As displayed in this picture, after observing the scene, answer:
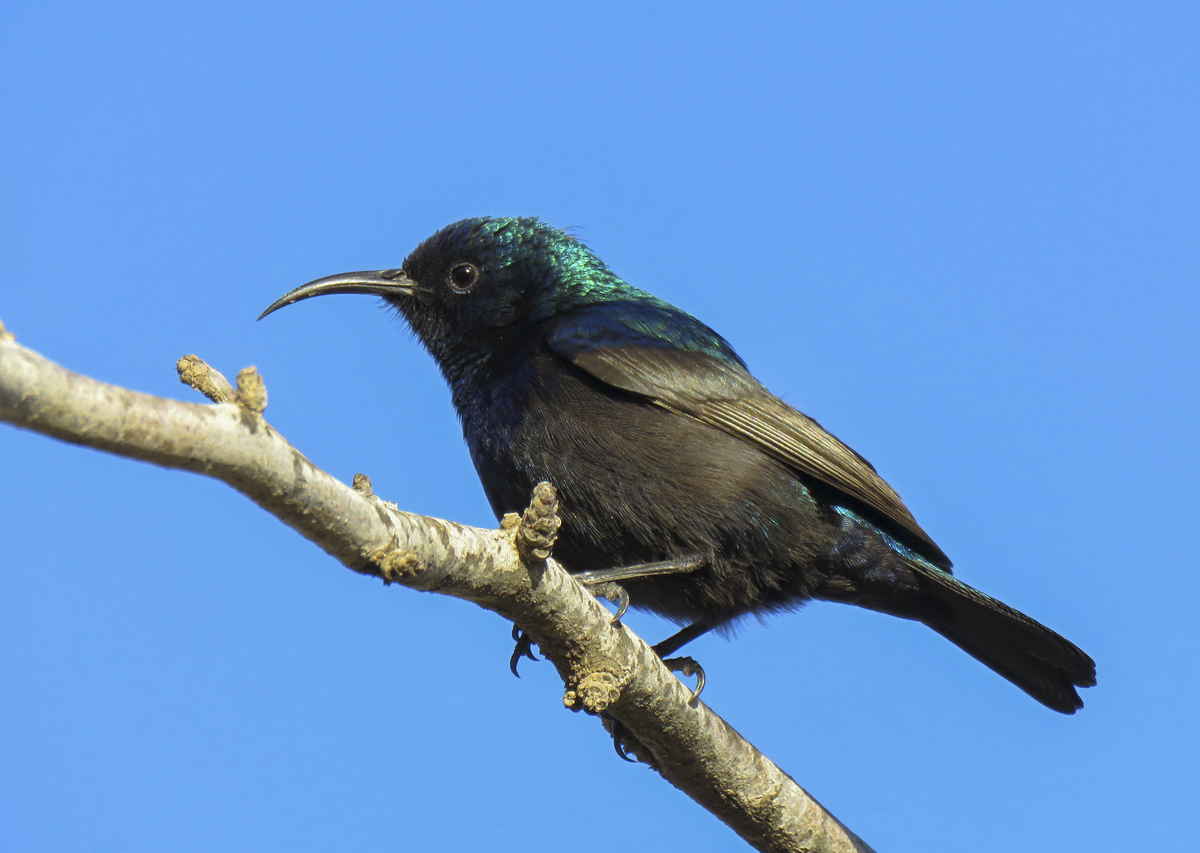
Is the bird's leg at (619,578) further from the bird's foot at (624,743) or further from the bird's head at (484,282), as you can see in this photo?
the bird's head at (484,282)

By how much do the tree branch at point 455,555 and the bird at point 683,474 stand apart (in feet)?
3.06

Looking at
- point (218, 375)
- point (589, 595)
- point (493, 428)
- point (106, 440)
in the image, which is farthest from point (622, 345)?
point (106, 440)

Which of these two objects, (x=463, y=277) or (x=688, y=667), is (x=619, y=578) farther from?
(x=463, y=277)

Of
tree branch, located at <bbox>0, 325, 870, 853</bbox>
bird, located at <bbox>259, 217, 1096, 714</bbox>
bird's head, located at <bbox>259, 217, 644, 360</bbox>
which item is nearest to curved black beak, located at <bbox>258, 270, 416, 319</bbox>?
bird's head, located at <bbox>259, 217, 644, 360</bbox>

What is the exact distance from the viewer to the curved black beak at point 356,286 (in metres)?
Result: 6.92

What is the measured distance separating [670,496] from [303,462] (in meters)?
2.67

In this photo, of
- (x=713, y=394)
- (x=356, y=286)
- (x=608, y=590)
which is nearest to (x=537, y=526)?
(x=608, y=590)

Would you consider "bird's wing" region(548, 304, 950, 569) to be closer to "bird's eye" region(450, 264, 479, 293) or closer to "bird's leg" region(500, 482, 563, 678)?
"bird's eye" region(450, 264, 479, 293)

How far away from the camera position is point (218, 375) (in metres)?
3.42

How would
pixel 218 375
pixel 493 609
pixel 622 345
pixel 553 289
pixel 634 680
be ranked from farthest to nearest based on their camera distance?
pixel 553 289
pixel 622 345
pixel 634 680
pixel 493 609
pixel 218 375

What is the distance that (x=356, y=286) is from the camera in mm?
7184

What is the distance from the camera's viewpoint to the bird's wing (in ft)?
19.5

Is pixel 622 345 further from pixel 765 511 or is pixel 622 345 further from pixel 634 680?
pixel 634 680

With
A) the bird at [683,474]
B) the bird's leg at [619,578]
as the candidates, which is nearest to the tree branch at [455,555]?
the bird's leg at [619,578]
